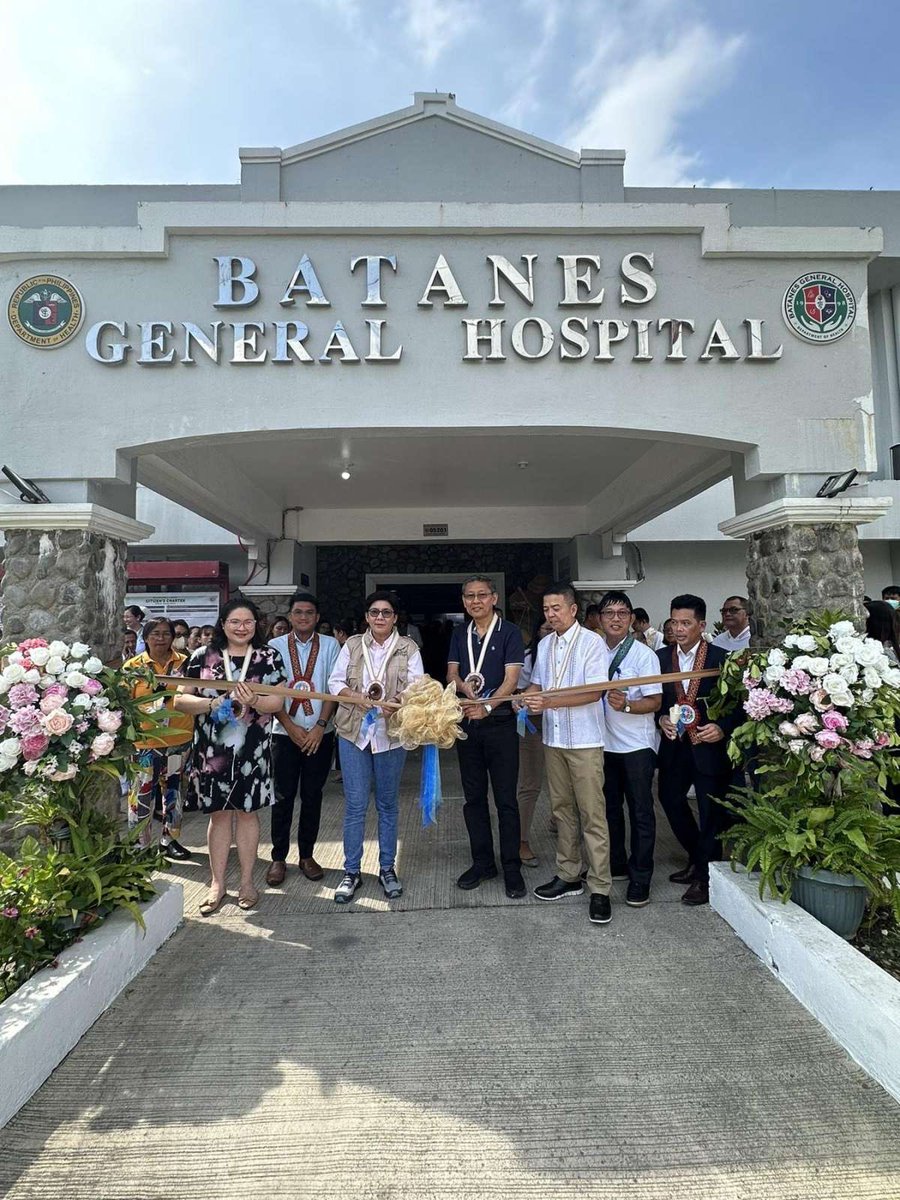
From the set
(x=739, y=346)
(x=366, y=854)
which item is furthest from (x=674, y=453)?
(x=366, y=854)

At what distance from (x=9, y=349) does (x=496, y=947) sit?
4729 millimetres

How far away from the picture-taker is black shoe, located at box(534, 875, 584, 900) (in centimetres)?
359

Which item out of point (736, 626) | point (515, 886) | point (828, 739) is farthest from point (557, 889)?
point (736, 626)

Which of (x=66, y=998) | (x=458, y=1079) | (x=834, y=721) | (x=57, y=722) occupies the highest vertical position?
(x=57, y=722)

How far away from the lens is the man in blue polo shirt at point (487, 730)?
365cm

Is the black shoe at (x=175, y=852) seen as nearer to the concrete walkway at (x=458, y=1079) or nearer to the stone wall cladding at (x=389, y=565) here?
the concrete walkway at (x=458, y=1079)

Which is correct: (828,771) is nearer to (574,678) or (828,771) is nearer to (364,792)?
(574,678)

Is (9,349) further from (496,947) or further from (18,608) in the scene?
(496,947)

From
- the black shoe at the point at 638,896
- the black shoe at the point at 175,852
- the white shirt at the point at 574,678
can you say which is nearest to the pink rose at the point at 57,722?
the black shoe at the point at 175,852

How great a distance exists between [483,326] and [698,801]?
11.1 ft

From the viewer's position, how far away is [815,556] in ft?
13.3

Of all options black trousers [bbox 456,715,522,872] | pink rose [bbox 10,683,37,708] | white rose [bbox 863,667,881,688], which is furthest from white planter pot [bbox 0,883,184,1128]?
white rose [bbox 863,667,881,688]

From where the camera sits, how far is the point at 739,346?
409 centimetres

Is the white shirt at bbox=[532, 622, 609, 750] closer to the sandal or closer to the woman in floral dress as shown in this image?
the woman in floral dress
